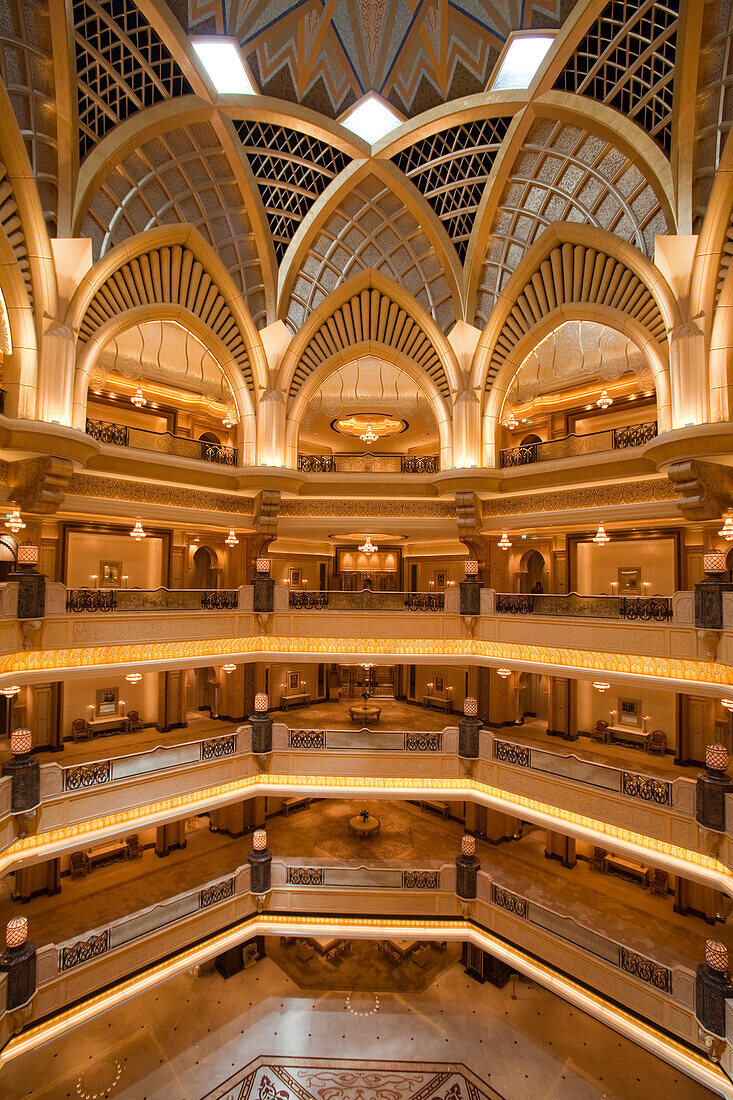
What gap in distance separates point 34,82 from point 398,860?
696 inches

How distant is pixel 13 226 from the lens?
31.1 ft

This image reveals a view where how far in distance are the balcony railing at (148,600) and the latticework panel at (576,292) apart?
28.9 feet

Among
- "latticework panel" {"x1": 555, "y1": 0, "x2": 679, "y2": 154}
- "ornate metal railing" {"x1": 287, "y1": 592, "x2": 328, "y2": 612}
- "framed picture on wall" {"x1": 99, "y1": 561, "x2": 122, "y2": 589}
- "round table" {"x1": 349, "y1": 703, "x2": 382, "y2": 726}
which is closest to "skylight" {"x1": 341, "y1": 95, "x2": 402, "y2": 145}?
"latticework panel" {"x1": 555, "y1": 0, "x2": 679, "y2": 154}

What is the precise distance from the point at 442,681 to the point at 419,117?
16.0 m

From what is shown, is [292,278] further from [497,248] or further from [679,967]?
[679,967]

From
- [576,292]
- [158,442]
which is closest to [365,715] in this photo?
[158,442]

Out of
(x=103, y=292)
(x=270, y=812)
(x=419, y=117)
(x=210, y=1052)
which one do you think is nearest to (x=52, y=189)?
(x=103, y=292)

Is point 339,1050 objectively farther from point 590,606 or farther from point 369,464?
point 369,464

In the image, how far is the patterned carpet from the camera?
938cm

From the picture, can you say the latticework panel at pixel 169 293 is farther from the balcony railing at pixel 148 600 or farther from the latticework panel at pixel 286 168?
the balcony railing at pixel 148 600

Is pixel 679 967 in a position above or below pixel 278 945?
above

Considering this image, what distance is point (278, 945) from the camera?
13.4 metres

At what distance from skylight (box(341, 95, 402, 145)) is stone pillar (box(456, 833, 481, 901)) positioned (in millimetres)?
16875

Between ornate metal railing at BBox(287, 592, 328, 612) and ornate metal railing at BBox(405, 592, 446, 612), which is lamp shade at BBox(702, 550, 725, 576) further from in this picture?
ornate metal railing at BBox(287, 592, 328, 612)
